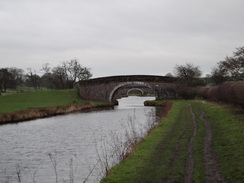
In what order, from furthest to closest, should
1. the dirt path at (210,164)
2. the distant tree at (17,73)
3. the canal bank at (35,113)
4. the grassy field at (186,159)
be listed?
the distant tree at (17,73)
the canal bank at (35,113)
the grassy field at (186,159)
the dirt path at (210,164)

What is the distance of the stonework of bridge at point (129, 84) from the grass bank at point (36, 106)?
3.90 meters

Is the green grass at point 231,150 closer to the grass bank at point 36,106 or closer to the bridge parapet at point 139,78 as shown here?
the grass bank at point 36,106

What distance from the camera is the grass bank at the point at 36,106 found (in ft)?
96.4

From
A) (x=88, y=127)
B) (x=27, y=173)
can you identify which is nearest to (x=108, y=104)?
(x=88, y=127)

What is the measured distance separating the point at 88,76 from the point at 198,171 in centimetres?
7448

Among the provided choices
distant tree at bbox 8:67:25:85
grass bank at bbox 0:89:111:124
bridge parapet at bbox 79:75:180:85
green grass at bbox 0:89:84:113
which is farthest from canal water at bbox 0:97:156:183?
distant tree at bbox 8:67:25:85

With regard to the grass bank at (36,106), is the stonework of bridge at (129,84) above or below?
above

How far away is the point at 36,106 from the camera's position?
37.1 meters

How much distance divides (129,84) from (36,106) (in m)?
21.6

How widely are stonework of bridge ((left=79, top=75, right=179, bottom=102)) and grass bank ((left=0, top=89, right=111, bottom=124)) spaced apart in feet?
12.8

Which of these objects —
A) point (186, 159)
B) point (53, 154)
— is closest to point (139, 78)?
point (53, 154)

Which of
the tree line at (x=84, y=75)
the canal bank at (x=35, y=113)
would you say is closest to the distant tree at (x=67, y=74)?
the tree line at (x=84, y=75)

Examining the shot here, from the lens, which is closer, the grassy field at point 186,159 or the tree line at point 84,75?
the grassy field at point 186,159

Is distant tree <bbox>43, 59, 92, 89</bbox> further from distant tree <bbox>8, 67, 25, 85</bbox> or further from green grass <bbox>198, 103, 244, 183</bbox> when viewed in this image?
green grass <bbox>198, 103, 244, 183</bbox>
